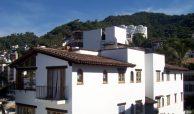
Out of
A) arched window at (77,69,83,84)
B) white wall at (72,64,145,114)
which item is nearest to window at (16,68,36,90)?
arched window at (77,69,83,84)

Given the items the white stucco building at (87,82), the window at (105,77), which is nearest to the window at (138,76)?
the white stucco building at (87,82)

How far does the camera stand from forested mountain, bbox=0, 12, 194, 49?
83581mm

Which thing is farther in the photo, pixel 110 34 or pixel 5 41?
pixel 5 41

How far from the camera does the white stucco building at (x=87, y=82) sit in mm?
20078

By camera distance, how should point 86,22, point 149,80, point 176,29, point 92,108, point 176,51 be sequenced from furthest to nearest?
point 176,29 < point 86,22 < point 176,51 < point 149,80 < point 92,108

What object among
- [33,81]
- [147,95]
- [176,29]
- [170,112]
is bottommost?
[170,112]

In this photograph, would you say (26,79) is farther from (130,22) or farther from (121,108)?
(130,22)

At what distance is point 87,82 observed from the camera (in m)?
20.9

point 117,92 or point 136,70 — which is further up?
point 136,70

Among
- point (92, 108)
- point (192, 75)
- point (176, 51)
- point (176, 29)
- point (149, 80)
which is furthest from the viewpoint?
point (176, 29)

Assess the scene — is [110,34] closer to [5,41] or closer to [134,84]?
[134,84]

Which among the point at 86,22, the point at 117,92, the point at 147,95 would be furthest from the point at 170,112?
the point at 86,22

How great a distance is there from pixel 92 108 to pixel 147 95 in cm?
1124

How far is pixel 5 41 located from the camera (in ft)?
278
